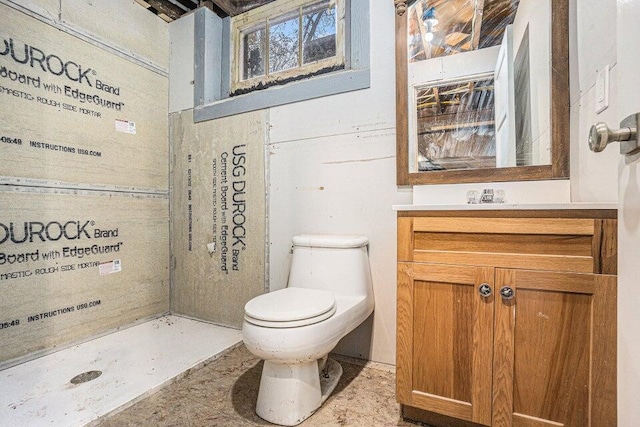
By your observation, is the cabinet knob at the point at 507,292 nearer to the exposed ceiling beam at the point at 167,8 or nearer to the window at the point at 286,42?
the window at the point at 286,42

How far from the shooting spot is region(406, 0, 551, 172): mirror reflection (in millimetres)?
1292

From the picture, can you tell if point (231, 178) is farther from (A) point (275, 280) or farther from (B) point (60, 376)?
(B) point (60, 376)

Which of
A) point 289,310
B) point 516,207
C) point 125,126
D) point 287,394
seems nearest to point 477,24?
point 516,207

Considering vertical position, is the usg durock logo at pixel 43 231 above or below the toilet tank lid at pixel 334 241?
above

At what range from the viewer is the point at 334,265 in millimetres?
1534

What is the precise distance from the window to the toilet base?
1.65 meters

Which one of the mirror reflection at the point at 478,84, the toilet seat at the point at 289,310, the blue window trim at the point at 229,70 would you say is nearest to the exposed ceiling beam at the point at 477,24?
the mirror reflection at the point at 478,84

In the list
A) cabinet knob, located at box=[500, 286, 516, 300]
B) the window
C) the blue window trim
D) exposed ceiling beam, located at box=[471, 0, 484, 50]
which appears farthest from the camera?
the window

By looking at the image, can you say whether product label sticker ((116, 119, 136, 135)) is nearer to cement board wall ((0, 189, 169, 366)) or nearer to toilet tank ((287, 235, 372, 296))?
cement board wall ((0, 189, 169, 366))

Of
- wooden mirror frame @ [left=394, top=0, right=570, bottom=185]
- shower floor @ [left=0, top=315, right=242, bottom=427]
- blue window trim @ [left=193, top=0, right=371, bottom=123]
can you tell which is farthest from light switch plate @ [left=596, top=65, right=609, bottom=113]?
shower floor @ [left=0, top=315, right=242, bottom=427]

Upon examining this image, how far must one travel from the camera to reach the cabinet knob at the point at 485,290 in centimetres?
99

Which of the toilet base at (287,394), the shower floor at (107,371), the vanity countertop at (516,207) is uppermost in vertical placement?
the vanity countertop at (516,207)

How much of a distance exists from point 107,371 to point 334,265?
4.04 feet

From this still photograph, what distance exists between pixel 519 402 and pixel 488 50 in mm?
1416
